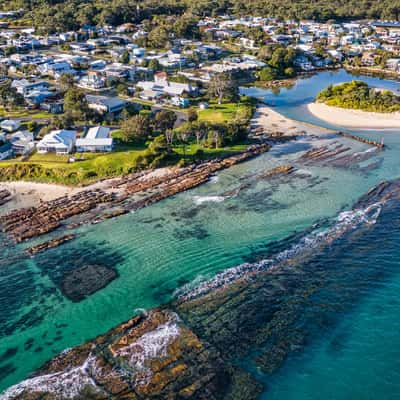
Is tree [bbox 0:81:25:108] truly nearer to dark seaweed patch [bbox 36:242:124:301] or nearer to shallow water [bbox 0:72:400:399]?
shallow water [bbox 0:72:400:399]

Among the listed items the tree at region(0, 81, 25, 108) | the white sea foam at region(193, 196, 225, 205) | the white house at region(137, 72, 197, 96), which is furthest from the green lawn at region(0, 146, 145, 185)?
the white house at region(137, 72, 197, 96)

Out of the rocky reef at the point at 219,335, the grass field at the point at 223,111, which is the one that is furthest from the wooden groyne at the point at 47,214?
the grass field at the point at 223,111

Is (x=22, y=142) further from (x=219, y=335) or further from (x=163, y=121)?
(x=219, y=335)

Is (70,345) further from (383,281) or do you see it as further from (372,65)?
(372,65)

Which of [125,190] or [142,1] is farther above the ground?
[142,1]

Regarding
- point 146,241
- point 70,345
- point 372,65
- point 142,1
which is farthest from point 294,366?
point 142,1
